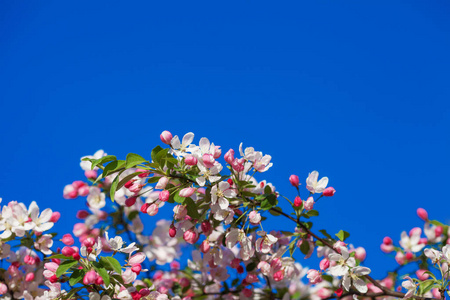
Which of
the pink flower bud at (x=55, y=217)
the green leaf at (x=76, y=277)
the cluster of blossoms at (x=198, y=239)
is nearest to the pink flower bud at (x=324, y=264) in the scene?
the cluster of blossoms at (x=198, y=239)

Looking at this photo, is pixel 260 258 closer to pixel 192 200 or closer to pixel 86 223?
pixel 192 200

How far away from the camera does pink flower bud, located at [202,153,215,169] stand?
1.67 metres

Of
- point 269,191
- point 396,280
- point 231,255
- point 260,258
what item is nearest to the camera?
point 269,191

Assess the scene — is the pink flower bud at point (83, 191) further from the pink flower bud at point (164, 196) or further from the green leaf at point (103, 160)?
the pink flower bud at point (164, 196)

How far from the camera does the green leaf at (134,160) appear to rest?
1.65 meters

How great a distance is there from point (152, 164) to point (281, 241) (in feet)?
2.42

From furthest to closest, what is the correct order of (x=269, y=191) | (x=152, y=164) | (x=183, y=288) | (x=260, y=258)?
(x=183, y=288) → (x=260, y=258) → (x=269, y=191) → (x=152, y=164)

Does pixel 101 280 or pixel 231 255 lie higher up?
pixel 231 255

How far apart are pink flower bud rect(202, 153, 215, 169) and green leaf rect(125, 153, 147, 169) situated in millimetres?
218

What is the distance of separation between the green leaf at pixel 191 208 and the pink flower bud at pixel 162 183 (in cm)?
10

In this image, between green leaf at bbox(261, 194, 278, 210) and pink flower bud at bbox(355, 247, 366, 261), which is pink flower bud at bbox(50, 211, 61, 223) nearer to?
green leaf at bbox(261, 194, 278, 210)

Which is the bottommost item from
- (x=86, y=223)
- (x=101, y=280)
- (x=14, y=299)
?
(x=101, y=280)

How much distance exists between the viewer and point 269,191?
1893mm

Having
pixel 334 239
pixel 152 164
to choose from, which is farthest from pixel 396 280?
pixel 152 164
